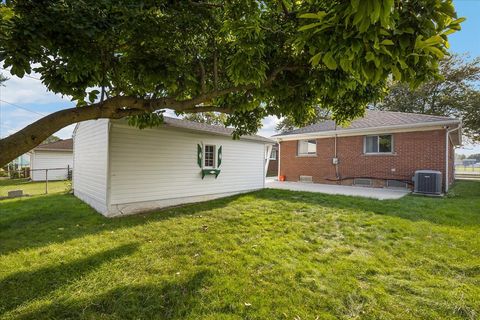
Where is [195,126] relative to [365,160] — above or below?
above

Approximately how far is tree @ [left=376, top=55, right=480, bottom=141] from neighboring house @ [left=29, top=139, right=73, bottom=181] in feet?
94.6

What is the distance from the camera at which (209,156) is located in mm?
9398

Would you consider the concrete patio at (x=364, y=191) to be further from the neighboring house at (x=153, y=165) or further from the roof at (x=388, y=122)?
the neighboring house at (x=153, y=165)

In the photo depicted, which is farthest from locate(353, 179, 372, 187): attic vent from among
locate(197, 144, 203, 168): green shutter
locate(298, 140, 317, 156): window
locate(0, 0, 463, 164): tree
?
locate(0, 0, 463, 164): tree

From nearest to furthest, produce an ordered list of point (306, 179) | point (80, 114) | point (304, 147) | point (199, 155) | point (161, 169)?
point (80, 114), point (161, 169), point (199, 155), point (306, 179), point (304, 147)

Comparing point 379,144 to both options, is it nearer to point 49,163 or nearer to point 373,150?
point 373,150

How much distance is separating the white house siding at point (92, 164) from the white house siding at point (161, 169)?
37 cm

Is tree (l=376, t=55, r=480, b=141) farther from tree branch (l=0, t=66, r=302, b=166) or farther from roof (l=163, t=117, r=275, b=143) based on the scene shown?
tree branch (l=0, t=66, r=302, b=166)

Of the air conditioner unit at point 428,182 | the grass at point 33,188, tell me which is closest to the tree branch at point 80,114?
the air conditioner unit at point 428,182

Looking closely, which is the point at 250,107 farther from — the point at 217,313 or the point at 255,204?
the point at 255,204

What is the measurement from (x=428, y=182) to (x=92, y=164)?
41.8 feet

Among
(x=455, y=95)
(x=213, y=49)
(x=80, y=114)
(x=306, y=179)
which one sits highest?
(x=455, y=95)

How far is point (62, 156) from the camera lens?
66.5ft

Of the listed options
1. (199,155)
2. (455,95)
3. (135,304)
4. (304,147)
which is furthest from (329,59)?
(455,95)
